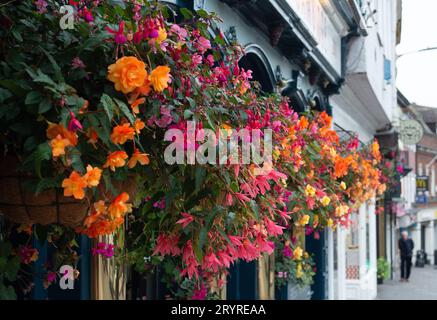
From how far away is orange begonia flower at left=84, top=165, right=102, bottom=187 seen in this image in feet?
5.57

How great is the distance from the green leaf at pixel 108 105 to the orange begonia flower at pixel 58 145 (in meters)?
0.14

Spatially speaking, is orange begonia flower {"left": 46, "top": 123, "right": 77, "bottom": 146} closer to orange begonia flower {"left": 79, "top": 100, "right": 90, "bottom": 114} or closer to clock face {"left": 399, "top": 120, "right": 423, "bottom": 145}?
orange begonia flower {"left": 79, "top": 100, "right": 90, "bottom": 114}

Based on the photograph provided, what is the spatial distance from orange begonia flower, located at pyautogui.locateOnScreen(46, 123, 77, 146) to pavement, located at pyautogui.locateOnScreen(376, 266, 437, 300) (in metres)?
15.6

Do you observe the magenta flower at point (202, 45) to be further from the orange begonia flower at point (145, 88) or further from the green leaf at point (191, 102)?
the orange begonia flower at point (145, 88)

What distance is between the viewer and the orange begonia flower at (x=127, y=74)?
181 cm

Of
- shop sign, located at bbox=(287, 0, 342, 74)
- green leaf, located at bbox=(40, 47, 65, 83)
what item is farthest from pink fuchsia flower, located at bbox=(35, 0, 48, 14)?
shop sign, located at bbox=(287, 0, 342, 74)

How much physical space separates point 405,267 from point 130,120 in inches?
844

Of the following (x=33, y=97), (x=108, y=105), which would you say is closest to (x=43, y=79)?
(x=33, y=97)

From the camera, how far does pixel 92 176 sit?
5.59ft

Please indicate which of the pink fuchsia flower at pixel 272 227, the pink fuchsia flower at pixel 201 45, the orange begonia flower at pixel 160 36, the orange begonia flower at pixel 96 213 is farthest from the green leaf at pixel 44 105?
the pink fuchsia flower at pixel 272 227

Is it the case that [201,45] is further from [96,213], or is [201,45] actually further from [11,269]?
[11,269]

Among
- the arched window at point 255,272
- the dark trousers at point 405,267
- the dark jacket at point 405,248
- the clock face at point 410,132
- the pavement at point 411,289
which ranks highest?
the clock face at point 410,132

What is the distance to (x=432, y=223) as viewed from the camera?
136ft
